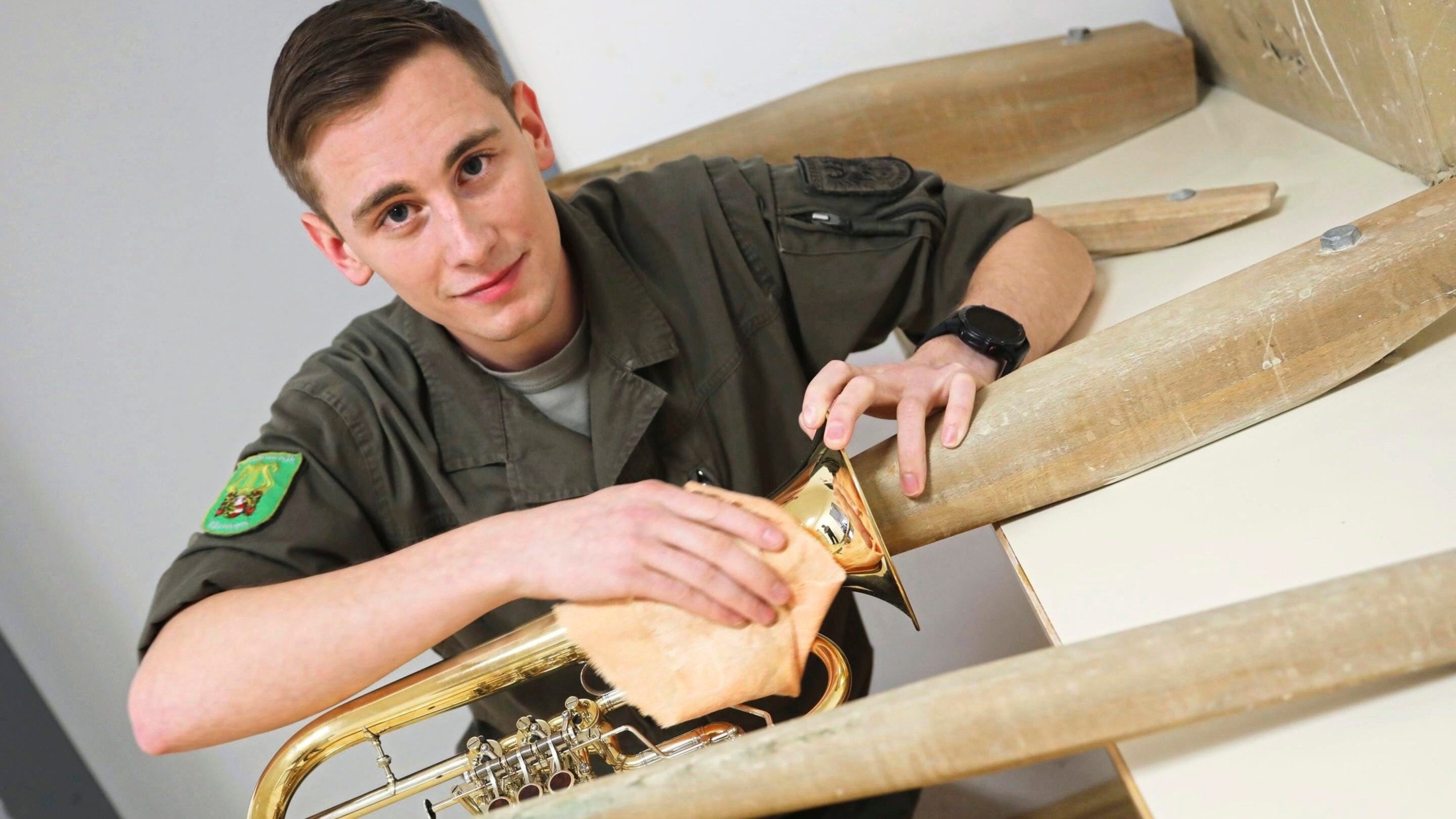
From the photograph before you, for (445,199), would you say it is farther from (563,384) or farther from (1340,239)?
(1340,239)

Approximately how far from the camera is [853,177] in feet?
5.41

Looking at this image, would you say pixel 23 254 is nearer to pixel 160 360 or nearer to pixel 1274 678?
pixel 160 360

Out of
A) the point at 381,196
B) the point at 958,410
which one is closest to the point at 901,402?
the point at 958,410

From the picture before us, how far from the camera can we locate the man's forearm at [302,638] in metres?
1.25

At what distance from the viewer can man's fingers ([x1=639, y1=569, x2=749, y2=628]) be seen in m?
1.10

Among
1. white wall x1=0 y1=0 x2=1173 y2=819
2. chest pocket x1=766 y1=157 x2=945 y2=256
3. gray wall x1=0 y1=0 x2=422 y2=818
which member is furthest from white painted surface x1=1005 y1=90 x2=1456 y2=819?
gray wall x1=0 y1=0 x2=422 y2=818

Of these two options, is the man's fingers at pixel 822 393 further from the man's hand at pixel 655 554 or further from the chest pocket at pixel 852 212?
the chest pocket at pixel 852 212

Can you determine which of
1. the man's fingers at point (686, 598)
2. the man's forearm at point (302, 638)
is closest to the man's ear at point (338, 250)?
the man's forearm at point (302, 638)

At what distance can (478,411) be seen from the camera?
1542 mm

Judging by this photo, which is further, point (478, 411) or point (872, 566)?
point (478, 411)

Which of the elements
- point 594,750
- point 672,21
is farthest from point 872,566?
point 672,21

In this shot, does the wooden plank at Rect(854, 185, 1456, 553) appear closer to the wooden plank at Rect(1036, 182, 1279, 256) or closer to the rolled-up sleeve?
the wooden plank at Rect(1036, 182, 1279, 256)

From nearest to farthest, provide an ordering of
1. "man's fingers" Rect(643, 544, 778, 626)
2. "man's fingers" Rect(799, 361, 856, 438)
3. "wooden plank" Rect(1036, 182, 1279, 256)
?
"man's fingers" Rect(643, 544, 778, 626), "man's fingers" Rect(799, 361, 856, 438), "wooden plank" Rect(1036, 182, 1279, 256)

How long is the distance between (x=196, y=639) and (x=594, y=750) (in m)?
0.44
